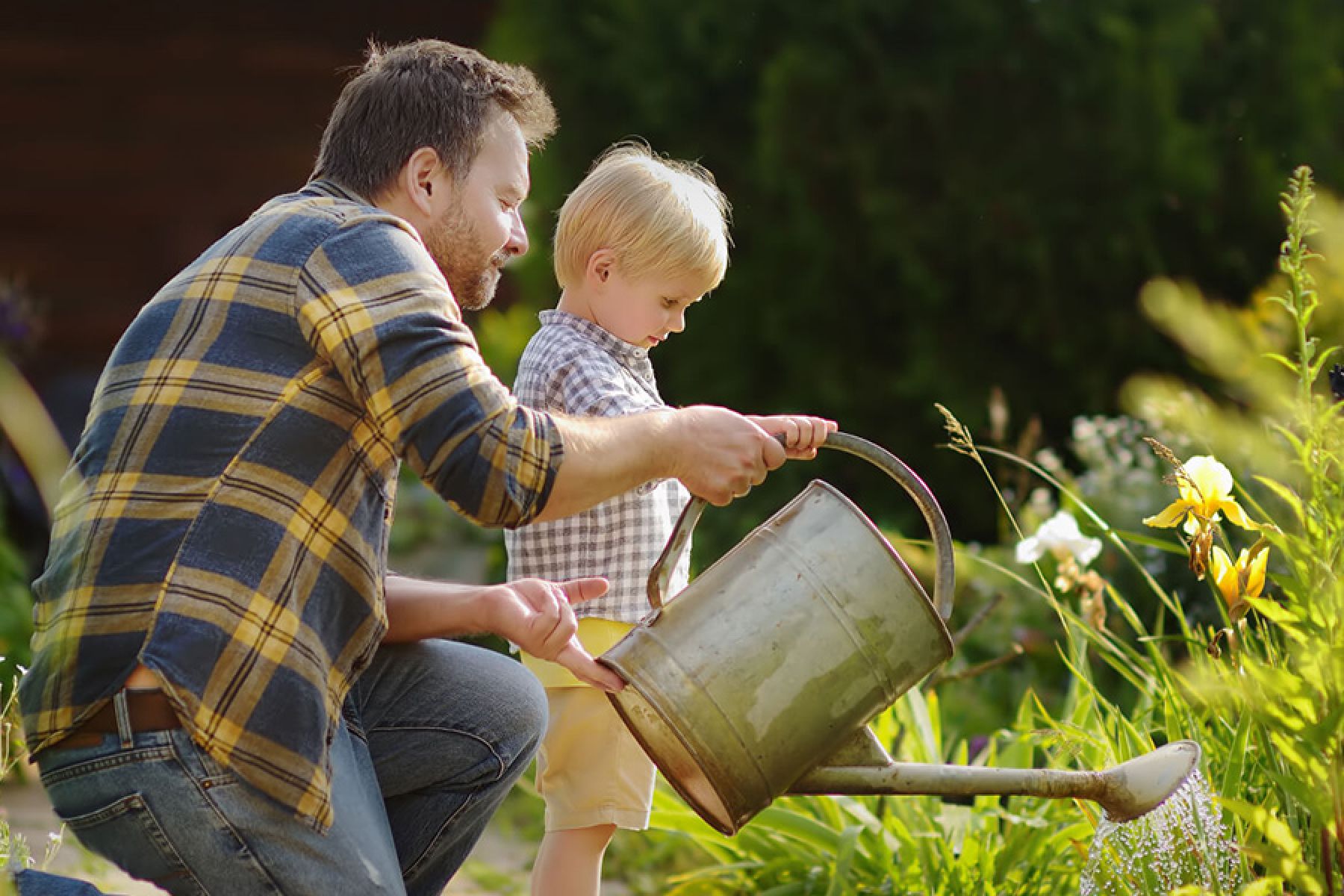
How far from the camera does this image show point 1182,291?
4.45m

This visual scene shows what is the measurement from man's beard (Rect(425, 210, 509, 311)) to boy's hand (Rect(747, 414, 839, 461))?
42 centimetres

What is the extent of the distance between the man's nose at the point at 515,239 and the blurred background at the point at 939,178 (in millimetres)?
2159

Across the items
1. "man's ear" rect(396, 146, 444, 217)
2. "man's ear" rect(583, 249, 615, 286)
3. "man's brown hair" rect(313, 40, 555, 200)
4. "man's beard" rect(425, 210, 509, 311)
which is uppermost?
"man's brown hair" rect(313, 40, 555, 200)

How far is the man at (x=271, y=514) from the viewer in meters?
1.68

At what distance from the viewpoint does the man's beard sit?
1993 mm

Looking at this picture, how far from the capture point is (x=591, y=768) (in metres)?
2.36

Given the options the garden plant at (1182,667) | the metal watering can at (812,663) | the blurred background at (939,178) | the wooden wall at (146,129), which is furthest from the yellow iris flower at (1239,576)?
the wooden wall at (146,129)

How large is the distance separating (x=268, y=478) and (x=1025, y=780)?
3.14ft

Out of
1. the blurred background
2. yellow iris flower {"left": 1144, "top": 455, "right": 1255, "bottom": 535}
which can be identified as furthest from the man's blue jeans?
the blurred background

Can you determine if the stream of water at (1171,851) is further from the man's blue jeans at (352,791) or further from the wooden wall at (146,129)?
the wooden wall at (146,129)

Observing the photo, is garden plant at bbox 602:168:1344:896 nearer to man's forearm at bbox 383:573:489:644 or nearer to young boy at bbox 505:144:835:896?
young boy at bbox 505:144:835:896

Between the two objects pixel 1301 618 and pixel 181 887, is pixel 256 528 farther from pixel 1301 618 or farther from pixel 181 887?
pixel 1301 618

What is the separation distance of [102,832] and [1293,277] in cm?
144

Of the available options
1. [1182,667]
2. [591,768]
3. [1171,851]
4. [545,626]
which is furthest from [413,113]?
[1182,667]
